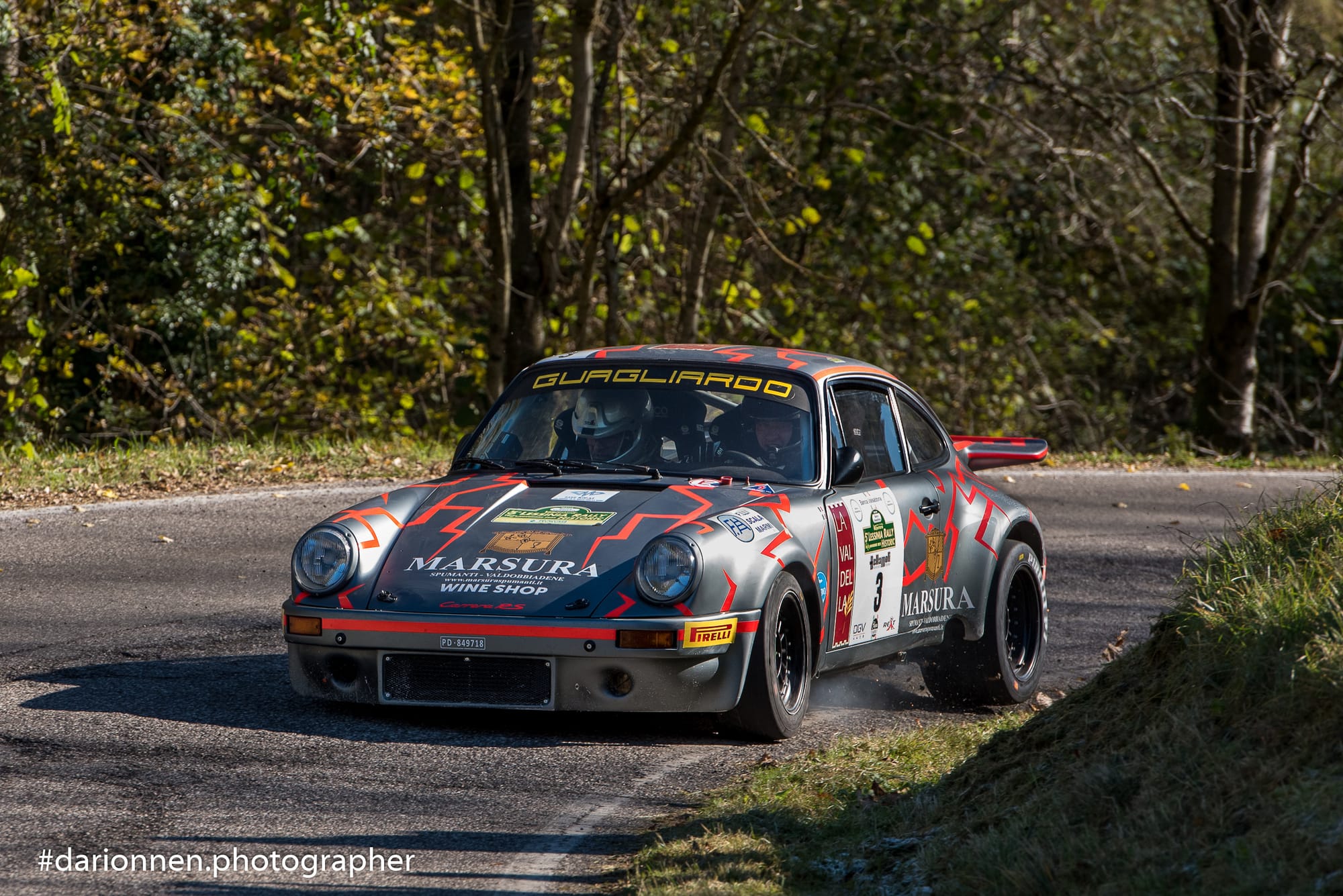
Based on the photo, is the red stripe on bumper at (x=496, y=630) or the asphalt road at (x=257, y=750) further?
Answer: the red stripe on bumper at (x=496, y=630)

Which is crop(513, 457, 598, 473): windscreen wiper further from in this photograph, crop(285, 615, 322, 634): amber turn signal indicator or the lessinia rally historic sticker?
crop(285, 615, 322, 634): amber turn signal indicator

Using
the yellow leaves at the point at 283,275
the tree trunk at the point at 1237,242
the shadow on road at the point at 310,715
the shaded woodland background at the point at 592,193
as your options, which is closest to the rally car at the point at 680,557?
the shadow on road at the point at 310,715

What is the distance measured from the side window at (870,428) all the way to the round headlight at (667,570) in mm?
1347

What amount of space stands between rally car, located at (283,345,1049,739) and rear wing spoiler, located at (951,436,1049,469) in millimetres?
62

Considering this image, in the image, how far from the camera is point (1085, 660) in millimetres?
8578

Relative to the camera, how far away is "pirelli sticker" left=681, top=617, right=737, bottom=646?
5828 millimetres

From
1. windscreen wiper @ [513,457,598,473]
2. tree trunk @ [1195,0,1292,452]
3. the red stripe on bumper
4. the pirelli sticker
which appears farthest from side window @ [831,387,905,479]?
tree trunk @ [1195,0,1292,452]

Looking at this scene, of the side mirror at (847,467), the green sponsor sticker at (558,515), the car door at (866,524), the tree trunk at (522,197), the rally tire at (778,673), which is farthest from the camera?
the tree trunk at (522,197)

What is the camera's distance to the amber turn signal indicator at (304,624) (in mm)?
6082

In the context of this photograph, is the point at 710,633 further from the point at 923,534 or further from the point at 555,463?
the point at 923,534

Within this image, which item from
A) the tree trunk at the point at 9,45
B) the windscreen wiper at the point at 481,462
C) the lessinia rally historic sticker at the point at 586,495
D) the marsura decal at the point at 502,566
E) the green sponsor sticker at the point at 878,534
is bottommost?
the green sponsor sticker at the point at 878,534

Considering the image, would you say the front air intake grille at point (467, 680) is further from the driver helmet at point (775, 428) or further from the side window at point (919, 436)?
the side window at point (919, 436)

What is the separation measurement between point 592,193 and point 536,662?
11053mm

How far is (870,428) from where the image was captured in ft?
24.4
